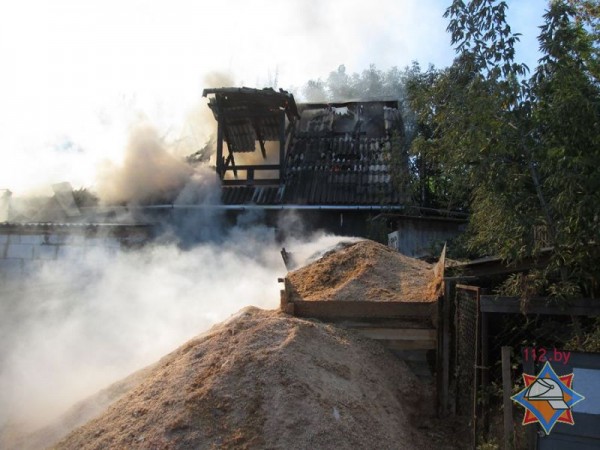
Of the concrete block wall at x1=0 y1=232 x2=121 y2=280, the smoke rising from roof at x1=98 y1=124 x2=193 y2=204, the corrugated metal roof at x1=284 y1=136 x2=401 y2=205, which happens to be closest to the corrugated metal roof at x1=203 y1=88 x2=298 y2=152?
the corrugated metal roof at x1=284 y1=136 x2=401 y2=205

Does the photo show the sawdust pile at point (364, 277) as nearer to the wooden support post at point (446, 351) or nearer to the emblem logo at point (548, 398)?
the wooden support post at point (446, 351)

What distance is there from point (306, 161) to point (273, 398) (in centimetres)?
1168

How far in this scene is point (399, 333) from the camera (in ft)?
22.5

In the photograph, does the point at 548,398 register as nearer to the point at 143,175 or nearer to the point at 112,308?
the point at 112,308

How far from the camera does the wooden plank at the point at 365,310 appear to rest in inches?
272

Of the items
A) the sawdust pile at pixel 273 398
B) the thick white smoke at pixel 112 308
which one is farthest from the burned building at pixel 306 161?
the sawdust pile at pixel 273 398

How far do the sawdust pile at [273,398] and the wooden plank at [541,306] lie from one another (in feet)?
5.26

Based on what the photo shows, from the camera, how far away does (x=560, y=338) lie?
18.2ft

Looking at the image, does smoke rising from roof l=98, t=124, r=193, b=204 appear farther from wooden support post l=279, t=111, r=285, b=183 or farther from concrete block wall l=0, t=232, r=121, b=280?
wooden support post l=279, t=111, r=285, b=183

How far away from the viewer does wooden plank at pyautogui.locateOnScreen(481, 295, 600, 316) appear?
4.86 m

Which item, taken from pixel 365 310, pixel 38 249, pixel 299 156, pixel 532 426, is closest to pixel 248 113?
pixel 299 156

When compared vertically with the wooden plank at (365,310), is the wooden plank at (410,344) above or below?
below

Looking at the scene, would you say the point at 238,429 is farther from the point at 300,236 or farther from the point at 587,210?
the point at 300,236

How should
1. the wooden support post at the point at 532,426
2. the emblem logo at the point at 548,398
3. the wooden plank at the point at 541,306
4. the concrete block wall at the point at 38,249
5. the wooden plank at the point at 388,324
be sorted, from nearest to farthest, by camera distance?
the emblem logo at the point at 548,398 < the wooden support post at the point at 532,426 < the wooden plank at the point at 541,306 < the wooden plank at the point at 388,324 < the concrete block wall at the point at 38,249
